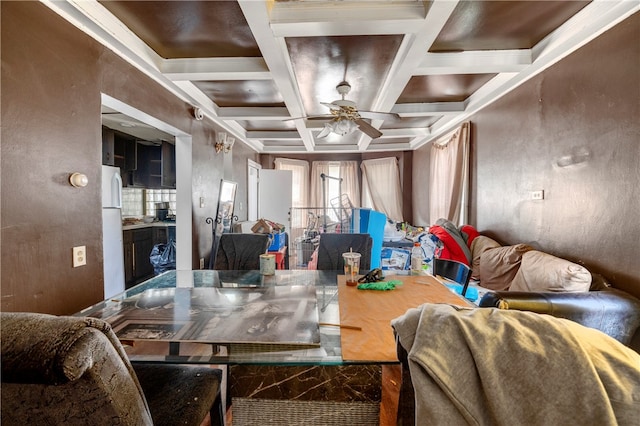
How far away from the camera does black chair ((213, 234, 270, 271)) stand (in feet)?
7.69

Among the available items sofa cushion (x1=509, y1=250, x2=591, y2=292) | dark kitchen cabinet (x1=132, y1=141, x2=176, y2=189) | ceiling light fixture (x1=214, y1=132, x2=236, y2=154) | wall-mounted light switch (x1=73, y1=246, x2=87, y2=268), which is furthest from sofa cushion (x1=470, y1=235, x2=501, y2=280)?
dark kitchen cabinet (x1=132, y1=141, x2=176, y2=189)

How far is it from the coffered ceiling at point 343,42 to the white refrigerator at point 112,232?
1319 mm

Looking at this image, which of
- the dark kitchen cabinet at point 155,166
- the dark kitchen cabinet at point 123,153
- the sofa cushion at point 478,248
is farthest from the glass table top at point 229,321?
the dark kitchen cabinet at point 155,166

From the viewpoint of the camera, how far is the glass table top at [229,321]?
0.93 m

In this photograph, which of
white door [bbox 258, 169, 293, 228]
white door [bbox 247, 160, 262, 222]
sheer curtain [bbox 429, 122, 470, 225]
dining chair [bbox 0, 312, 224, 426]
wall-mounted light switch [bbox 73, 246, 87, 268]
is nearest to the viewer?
dining chair [bbox 0, 312, 224, 426]

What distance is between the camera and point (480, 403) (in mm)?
576

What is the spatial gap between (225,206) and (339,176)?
3443 mm

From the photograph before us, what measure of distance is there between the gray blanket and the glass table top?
1.19 ft

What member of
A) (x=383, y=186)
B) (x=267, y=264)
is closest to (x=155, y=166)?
(x=267, y=264)

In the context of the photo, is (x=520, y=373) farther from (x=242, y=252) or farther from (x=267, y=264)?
(x=242, y=252)

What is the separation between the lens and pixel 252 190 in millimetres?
5887

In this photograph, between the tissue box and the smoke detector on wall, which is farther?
the tissue box

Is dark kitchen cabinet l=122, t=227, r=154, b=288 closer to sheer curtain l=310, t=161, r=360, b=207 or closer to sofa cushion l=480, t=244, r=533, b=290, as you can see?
sheer curtain l=310, t=161, r=360, b=207

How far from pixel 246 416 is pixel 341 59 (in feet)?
8.21
